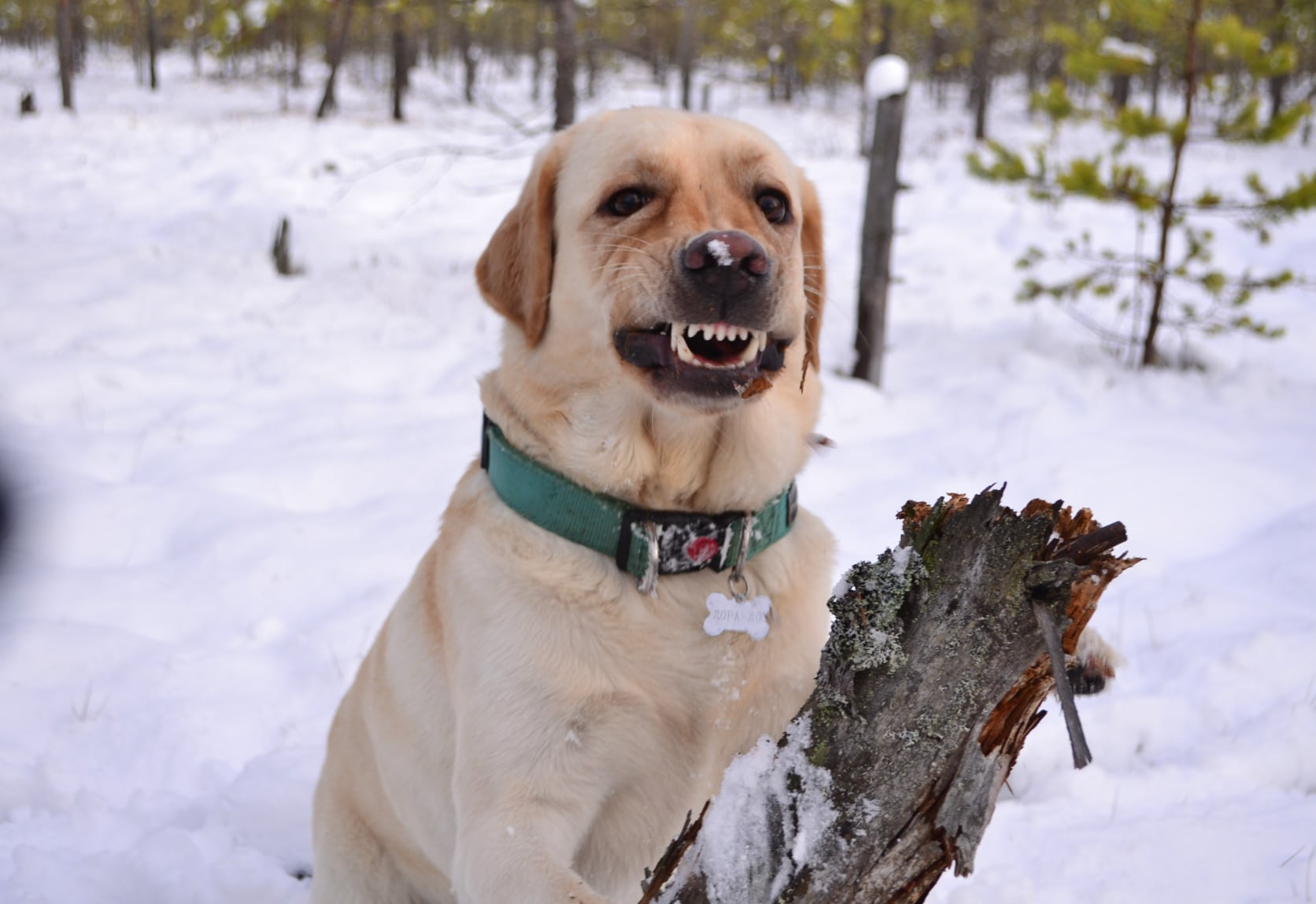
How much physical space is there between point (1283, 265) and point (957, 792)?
1095cm

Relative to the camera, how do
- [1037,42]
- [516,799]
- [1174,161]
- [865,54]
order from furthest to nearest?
[1037,42] < [865,54] < [1174,161] < [516,799]

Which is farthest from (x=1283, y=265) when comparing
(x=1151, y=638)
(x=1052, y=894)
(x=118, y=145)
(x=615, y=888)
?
(x=118, y=145)

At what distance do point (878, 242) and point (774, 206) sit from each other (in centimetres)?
470

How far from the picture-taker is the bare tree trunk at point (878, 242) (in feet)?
21.5

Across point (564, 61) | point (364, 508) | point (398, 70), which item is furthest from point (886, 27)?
point (364, 508)

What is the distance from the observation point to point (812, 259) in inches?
96.0

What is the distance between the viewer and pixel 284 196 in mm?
12555

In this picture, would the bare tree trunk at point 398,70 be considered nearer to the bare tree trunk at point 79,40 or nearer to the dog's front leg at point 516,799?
the bare tree trunk at point 79,40

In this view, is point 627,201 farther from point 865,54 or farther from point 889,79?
point 865,54

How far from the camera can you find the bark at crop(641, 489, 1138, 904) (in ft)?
3.86

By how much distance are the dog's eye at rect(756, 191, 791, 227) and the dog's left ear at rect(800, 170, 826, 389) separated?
0.13 m

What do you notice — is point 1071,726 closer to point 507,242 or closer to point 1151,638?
point 507,242

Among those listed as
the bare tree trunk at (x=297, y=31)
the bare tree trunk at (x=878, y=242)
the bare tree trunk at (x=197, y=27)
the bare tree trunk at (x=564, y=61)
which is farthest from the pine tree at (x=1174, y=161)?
the bare tree trunk at (x=197, y=27)

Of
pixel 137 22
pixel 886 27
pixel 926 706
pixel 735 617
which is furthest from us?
pixel 137 22
